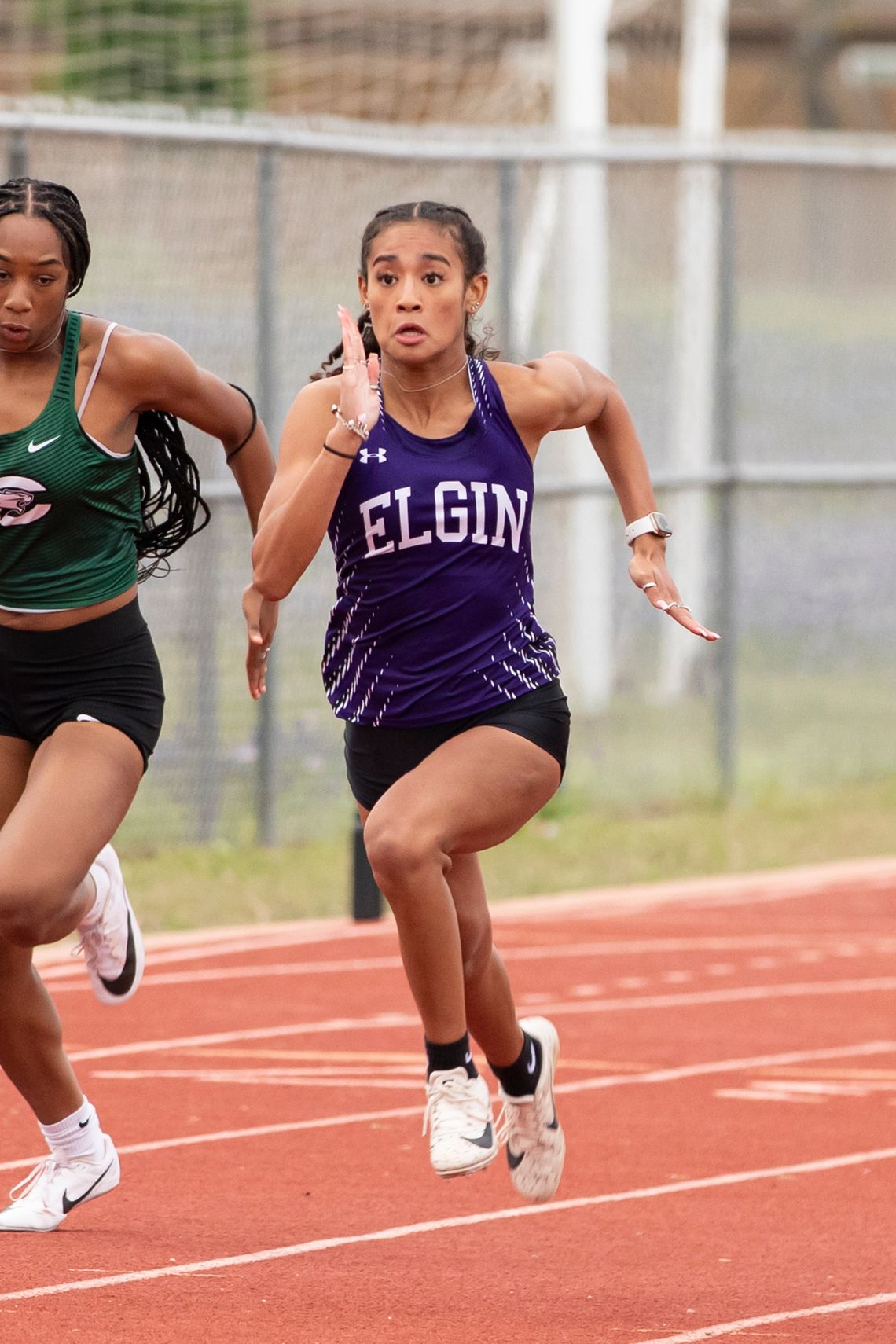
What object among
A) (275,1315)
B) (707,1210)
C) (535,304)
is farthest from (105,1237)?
(535,304)

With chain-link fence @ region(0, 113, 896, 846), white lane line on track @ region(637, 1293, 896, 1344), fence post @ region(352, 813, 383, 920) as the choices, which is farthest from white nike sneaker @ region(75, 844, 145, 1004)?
chain-link fence @ region(0, 113, 896, 846)

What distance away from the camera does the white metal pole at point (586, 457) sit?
13.5 metres

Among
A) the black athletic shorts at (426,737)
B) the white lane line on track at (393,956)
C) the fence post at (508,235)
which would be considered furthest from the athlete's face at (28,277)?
the fence post at (508,235)

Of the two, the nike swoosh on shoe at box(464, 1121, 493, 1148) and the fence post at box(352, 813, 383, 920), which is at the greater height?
the nike swoosh on shoe at box(464, 1121, 493, 1148)

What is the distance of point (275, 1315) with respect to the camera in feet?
16.7

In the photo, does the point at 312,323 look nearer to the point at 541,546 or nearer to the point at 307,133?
the point at 307,133

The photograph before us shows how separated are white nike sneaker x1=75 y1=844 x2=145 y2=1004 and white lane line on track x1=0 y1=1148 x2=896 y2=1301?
3.89 ft

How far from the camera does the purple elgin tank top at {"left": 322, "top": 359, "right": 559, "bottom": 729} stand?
5336 millimetres

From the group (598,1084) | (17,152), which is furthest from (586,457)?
(598,1084)

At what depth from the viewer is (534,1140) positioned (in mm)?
5766

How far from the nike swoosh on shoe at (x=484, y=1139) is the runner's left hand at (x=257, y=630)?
1.03m

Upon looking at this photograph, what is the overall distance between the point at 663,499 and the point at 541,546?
0.98 metres

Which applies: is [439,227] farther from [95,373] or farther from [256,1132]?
[256,1132]

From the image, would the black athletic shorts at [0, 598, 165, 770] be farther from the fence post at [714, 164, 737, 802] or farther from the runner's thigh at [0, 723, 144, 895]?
the fence post at [714, 164, 737, 802]
